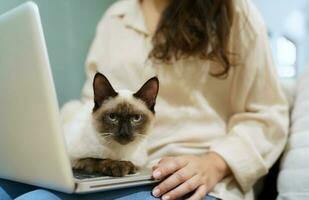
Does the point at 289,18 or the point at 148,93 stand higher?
the point at 148,93

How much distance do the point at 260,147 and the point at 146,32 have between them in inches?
13.0

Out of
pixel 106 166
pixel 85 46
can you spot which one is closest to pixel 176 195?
pixel 106 166

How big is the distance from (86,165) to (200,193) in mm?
220

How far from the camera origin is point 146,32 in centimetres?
84

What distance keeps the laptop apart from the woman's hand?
62 mm

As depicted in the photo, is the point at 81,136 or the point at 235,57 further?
the point at 235,57

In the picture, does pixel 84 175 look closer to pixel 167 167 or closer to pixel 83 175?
pixel 83 175

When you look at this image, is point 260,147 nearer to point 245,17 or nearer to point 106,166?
point 245,17

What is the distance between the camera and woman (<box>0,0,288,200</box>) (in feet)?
2.62

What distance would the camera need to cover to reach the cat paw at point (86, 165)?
0.58 m

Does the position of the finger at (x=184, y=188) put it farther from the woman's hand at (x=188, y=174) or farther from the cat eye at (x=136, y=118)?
the cat eye at (x=136, y=118)

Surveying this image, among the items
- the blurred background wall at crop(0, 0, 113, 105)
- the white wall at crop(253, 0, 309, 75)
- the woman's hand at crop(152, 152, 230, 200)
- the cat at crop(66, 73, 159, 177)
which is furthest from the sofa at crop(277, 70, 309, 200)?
the white wall at crop(253, 0, 309, 75)

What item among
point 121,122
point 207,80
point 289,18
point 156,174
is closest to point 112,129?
point 121,122

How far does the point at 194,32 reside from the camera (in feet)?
2.81
